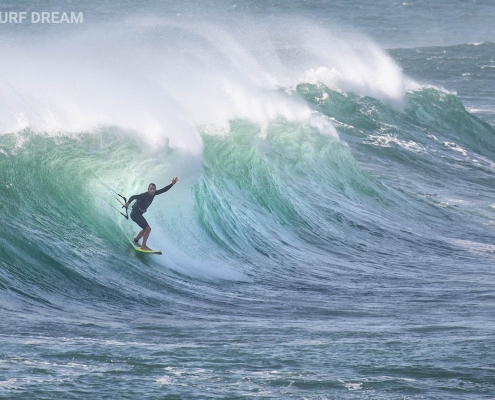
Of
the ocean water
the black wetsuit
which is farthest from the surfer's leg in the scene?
the ocean water

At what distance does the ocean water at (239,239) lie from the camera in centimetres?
846

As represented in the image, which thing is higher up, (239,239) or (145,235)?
(145,235)

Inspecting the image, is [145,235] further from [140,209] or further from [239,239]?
[239,239]

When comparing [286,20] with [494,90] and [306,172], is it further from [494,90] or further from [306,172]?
[306,172]

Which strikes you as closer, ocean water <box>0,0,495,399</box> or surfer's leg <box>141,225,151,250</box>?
ocean water <box>0,0,495,399</box>

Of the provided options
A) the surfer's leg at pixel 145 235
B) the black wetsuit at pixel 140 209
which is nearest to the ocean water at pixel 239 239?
the surfer's leg at pixel 145 235

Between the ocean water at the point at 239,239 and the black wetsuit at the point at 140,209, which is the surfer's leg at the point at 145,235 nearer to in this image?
the black wetsuit at the point at 140,209

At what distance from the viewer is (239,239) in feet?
50.4

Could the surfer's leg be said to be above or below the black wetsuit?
below

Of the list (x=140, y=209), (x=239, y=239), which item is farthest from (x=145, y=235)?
(x=239, y=239)

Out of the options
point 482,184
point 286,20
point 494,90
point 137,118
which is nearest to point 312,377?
point 137,118

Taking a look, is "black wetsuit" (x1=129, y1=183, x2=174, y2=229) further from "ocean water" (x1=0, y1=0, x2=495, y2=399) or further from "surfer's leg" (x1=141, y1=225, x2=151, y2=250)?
"ocean water" (x1=0, y1=0, x2=495, y2=399)

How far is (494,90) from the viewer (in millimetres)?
38594

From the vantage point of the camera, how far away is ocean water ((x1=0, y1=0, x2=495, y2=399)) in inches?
333
